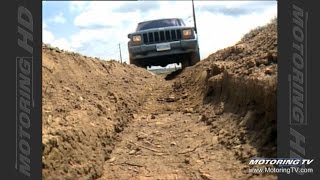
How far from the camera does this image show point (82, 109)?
842 centimetres

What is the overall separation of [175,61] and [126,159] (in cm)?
866

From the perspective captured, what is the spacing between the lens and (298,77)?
278 inches

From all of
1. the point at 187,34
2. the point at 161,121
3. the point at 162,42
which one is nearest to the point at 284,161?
the point at 161,121

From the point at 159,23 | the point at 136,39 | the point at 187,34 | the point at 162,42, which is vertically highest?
the point at 159,23

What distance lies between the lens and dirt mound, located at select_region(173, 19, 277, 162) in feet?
23.2

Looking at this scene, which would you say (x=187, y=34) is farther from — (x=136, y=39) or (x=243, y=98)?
(x=243, y=98)

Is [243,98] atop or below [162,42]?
below

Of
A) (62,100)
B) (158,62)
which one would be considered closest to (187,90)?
(62,100)

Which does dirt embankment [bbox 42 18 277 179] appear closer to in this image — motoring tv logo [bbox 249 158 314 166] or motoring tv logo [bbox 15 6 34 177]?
motoring tv logo [bbox 249 158 314 166]

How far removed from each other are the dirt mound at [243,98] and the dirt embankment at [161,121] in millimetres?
16

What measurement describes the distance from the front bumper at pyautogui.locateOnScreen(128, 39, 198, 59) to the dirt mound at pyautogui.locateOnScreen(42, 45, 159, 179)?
2334 millimetres

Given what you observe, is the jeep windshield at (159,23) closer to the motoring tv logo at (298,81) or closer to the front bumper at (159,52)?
the front bumper at (159,52)

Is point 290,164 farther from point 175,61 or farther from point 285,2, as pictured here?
point 175,61

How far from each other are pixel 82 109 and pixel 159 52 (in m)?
6.31
